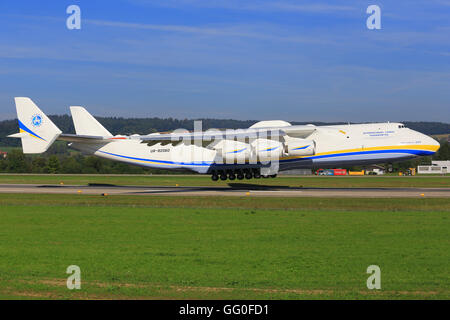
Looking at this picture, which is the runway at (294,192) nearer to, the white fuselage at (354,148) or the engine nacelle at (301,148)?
the white fuselage at (354,148)

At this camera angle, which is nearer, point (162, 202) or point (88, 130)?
point (162, 202)

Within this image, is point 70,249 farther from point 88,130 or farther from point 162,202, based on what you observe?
point 88,130

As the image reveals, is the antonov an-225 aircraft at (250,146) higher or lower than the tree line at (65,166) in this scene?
higher

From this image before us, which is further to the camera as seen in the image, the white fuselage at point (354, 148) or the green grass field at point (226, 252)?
the white fuselage at point (354, 148)

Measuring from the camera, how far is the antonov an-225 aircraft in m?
39.4

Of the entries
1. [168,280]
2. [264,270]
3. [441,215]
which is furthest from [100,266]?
[441,215]

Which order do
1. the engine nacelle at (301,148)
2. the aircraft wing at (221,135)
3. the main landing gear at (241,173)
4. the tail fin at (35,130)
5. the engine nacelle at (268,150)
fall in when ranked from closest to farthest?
the engine nacelle at (301,148), the engine nacelle at (268,150), the aircraft wing at (221,135), the main landing gear at (241,173), the tail fin at (35,130)

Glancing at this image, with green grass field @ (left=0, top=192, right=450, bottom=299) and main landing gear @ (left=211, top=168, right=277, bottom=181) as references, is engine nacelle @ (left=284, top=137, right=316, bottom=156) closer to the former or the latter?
main landing gear @ (left=211, top=168, right=277, bottom=181)

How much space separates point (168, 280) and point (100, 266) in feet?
7.71

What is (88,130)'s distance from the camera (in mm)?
46781

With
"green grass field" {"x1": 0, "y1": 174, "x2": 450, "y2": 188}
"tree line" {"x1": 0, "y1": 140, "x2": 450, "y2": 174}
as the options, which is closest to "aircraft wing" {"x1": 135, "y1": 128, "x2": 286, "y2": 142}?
"green grass field" {"x1": 0, "y1": 174, "x2": 450, "y2": 188}

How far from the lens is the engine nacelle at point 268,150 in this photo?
3969 cm

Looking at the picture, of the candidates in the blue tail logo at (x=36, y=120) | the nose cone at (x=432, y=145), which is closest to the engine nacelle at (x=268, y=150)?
the nose cone at (x=432, y=145)
